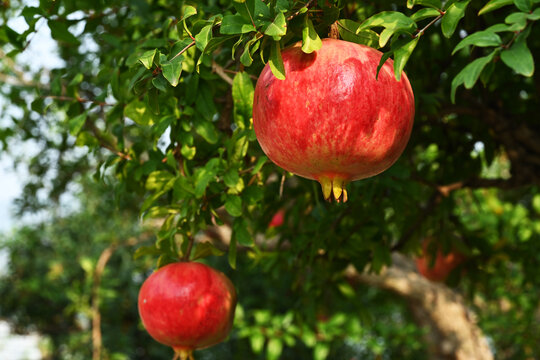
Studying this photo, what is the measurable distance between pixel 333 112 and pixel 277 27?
156 mm

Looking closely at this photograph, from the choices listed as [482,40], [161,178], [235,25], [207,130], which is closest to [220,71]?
[207,130]

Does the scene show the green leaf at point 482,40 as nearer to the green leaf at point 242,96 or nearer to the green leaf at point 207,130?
the green leaf at point 242,96

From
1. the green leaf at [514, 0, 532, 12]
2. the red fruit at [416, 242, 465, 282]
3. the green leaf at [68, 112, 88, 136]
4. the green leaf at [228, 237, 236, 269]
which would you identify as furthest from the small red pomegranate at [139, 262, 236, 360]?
the red fruit at [416, 242, 465, 282]

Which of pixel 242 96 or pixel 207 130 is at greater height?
pixel 242 96

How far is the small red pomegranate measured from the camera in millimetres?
1299

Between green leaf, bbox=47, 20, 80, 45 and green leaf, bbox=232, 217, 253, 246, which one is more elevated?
green leaf, bbox=47, 20, 80, 45

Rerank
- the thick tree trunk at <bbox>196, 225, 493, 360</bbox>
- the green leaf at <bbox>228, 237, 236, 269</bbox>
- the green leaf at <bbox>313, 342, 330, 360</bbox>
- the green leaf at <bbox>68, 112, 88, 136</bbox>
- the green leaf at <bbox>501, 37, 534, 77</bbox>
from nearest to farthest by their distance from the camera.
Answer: the green leaf at <bbox>501, 37, 534, 77</bbox> → the green leaf at <bbox>228, 237, 236, 269</bbox> → the green leaf at <bbox>68, 112, 88, 136</bbox> → the green leaf at <bbox>313, 342, 330, 360</bbox> → the thick tree trunk at <bbox>196, 225, 493, 360</bbox>

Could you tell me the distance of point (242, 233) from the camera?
140 cm

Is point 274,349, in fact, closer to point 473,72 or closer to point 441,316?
point 441,316

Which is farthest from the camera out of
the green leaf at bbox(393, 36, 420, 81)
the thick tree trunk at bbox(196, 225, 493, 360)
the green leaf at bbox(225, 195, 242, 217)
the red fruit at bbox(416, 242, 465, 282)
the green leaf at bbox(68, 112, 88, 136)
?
the thick tree trunk at bbox(196, 225, 493, 360)

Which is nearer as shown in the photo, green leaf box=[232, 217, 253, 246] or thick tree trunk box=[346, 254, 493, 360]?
green leaf box=[232, 217, 253, 246]

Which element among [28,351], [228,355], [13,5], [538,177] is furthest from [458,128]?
[28,351]

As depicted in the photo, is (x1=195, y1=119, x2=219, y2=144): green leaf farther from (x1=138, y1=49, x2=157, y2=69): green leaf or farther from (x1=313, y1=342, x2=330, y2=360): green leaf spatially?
(x1=313, y1=342, x2=330, y2=360): green leaf

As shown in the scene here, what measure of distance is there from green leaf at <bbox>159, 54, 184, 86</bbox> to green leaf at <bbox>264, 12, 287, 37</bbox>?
159mm
